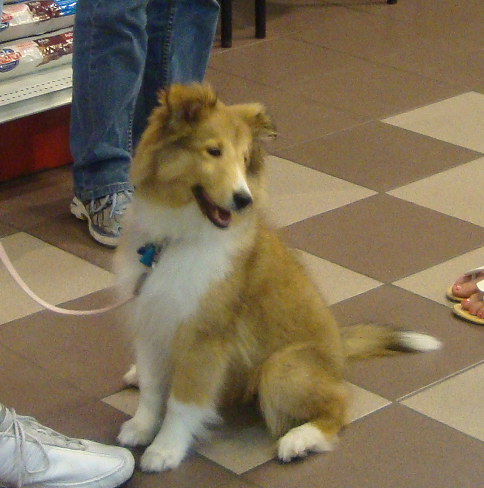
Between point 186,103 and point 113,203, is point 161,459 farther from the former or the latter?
point 113,203

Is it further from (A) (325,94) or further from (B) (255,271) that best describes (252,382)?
(A) (325,94)

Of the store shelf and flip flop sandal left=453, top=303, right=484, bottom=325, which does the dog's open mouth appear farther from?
the store shelf

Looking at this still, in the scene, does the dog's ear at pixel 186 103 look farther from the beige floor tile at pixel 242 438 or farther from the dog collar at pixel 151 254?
the beige floor tile at pixel 242 438

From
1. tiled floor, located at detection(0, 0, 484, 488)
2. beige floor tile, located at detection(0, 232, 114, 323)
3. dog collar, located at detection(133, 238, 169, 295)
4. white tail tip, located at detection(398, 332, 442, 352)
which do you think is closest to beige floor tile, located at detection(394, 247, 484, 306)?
tiled floor, located at detection(0, 0, 484, 488)

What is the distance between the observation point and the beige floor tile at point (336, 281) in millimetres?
2725

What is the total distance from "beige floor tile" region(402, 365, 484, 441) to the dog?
0.75 ft

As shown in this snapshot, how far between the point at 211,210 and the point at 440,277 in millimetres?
1082

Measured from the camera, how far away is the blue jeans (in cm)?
295

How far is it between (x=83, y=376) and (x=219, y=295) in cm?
56

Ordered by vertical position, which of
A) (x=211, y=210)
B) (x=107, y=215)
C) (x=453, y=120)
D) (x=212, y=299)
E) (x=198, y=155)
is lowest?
(x=453, y=120)

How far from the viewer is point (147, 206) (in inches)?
79.7

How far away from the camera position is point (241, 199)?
1.87 metres

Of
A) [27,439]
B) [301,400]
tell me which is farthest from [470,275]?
[27,439]

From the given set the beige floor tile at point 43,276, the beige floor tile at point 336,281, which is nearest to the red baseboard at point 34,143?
the beige floor tile at point 43,276
